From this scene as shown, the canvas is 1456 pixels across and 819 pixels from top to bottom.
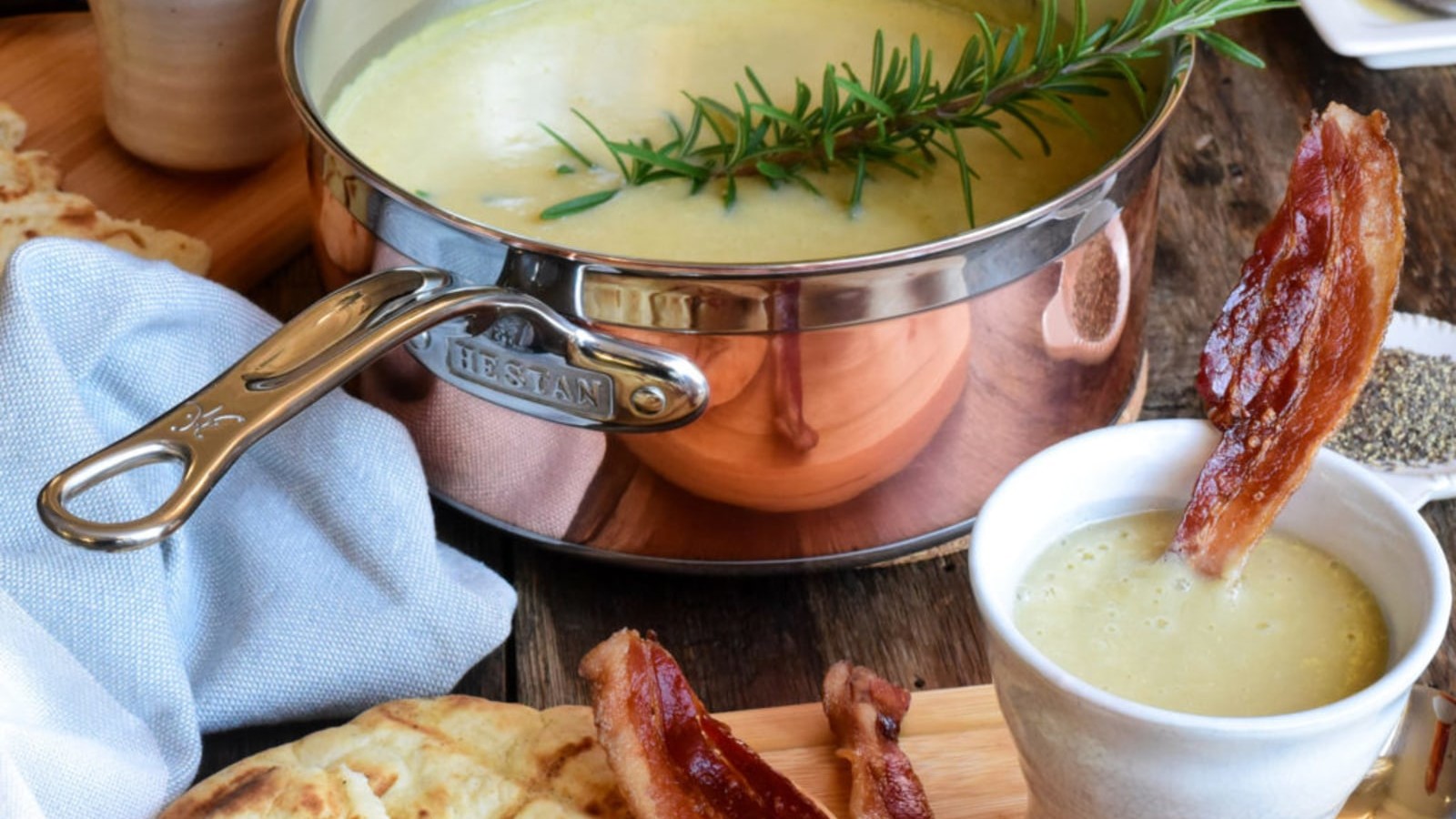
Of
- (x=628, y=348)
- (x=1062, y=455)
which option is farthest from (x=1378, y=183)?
(x=628, y=348)

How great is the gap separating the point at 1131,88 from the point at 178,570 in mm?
717

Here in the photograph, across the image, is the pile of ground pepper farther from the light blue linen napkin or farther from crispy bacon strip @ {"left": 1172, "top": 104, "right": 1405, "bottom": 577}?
the light blue linen napkin

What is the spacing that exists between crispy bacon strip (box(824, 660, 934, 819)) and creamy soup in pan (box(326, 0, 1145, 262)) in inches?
10.7

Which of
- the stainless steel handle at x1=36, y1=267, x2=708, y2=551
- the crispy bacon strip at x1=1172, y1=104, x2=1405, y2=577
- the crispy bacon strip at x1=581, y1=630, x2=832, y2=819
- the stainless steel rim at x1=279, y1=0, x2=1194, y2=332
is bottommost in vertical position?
the crispy bacon strip at x1=581, y1=630, x2=832, y2=819

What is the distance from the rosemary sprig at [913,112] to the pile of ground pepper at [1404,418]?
283mm

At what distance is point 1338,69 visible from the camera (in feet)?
5.57

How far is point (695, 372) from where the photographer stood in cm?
100

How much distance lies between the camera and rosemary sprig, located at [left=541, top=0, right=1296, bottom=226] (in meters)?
1.12

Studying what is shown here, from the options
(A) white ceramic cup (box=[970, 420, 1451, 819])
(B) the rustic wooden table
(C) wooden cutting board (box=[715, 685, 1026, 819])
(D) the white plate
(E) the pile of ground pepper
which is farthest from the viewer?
(D) the white plate

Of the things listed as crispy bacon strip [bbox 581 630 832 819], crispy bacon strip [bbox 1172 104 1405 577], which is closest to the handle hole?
crispy bacon strip [bbox 581 630 832 819]

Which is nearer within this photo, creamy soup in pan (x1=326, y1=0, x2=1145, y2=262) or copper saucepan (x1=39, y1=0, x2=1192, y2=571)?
copper saucepan (x1=39, y1=0, x2=1192, y2=571)

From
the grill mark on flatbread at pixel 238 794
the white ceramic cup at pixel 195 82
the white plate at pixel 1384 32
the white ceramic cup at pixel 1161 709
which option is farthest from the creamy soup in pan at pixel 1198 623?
the white plate at pixel 1384 32

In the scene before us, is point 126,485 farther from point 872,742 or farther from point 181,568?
point 872,742

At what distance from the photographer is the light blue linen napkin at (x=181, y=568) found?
3.34ft
